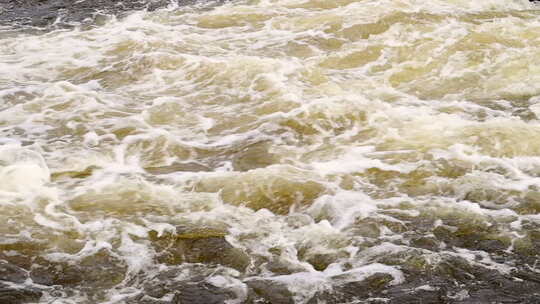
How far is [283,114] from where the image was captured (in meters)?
8.00

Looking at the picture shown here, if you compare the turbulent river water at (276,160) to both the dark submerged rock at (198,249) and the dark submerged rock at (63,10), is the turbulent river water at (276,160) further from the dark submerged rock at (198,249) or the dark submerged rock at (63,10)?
the dark submerged rock at (63,10)

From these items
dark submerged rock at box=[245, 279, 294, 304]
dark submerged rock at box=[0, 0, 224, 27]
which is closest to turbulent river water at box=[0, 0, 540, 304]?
dark submerged rock at box=[245, 279, 294, 304]

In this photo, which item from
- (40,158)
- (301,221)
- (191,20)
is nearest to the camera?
(301,221)

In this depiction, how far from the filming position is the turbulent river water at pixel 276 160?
5172 millimetres

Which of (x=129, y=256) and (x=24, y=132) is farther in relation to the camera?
(x=24, y=132)

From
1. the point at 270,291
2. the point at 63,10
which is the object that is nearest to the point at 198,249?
the point at 270,291

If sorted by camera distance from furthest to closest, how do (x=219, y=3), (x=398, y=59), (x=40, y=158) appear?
(x=219, y=3) < (x=398, y=59) < (x=40, y=158)

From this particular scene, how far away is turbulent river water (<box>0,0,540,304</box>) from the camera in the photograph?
204 inches

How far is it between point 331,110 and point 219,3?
5.46 m

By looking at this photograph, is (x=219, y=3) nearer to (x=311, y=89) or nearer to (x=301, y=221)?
(x=311, y=89)

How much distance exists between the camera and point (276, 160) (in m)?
7.03

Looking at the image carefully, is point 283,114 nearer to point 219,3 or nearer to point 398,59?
point 398,59

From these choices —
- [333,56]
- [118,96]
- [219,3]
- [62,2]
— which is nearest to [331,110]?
[333,56]

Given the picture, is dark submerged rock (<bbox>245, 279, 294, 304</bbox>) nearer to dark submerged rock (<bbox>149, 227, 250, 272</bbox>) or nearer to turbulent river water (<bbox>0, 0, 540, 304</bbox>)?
turbulent river water (<bbox>0, 0, 540, 304</bbox>)
